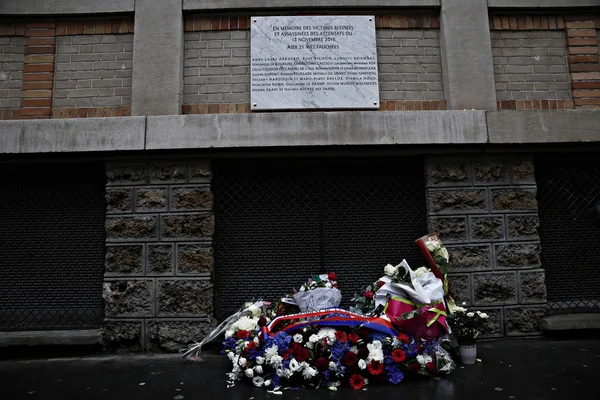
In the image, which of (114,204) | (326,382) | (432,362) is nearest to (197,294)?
(114,204)

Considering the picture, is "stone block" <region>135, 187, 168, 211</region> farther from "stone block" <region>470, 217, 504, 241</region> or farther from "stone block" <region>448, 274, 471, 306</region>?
"stone block" <region>470, 217, 504, 241</region>

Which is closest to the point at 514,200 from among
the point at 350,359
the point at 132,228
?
the point at 350,359

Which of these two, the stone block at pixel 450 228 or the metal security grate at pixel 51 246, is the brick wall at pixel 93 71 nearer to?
the metal security grate at pixel 51 246

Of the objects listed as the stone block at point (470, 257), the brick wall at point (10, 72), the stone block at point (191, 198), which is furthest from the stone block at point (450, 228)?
the brick wall at point (10, 72)

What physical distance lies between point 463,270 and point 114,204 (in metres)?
4.01

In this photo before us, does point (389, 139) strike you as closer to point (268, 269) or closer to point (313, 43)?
point (313, 43)

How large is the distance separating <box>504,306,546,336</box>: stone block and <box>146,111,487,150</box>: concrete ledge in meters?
1.95

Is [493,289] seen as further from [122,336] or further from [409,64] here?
[122,336]

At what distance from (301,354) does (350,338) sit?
464mm

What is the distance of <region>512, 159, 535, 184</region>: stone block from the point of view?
4.64 meters

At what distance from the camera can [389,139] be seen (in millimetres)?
4484

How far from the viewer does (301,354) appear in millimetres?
3453

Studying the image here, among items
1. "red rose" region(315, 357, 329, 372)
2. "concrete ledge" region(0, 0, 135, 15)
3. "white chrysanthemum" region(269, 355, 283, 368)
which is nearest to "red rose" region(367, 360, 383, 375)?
"red rose" region(315, 357, 329, 372)

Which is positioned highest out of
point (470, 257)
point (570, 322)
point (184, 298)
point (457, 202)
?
point (457, 202)
